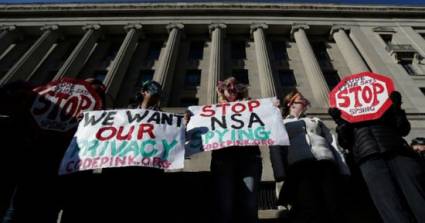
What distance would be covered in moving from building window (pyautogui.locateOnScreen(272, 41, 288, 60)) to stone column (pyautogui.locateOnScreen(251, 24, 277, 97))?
7.06 feet

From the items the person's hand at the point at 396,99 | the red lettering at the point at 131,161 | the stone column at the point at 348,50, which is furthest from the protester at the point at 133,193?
the stone column at the point at 348,50

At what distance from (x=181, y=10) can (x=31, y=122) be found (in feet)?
90.5

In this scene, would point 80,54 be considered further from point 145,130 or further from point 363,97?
point 363,97

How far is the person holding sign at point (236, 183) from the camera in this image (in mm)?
3496

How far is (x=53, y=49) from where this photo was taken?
90.3 ft

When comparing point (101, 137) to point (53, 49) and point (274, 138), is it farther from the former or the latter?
point (53, 49)

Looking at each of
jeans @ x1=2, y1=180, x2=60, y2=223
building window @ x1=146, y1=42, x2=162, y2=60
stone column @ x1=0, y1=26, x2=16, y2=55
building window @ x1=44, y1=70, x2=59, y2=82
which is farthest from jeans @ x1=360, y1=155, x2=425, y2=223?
stone column @ x1=0, y1=26, x2=16, y2=55

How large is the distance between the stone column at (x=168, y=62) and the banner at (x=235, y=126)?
→ 14472mm

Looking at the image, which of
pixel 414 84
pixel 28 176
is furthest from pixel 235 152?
pixel 414 84

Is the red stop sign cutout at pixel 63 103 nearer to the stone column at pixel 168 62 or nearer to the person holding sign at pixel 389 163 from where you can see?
the person holding sign at pixel 389 163

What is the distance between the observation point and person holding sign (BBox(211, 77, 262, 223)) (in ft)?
11.5

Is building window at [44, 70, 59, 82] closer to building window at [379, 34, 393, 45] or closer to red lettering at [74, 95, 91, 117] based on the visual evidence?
red lettering at [74, 95, 91, 117]

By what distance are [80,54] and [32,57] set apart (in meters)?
4.35

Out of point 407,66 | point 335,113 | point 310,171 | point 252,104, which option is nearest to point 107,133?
point 252,104
